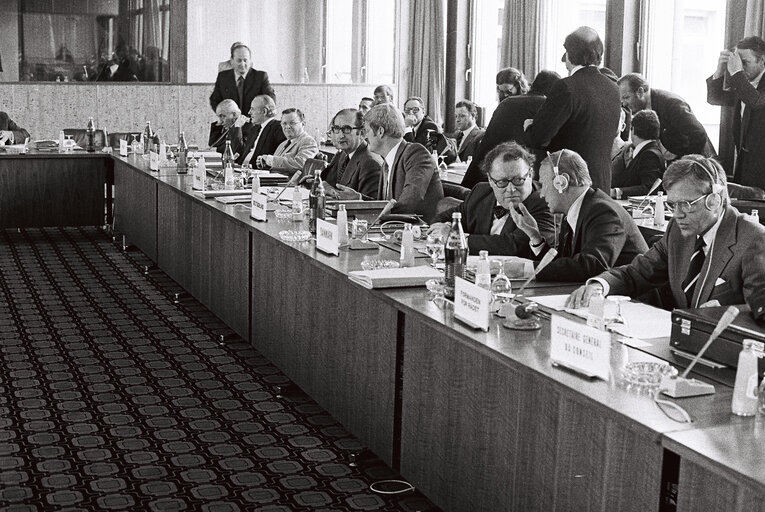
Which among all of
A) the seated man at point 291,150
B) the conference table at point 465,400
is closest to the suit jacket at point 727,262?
the conference table at point 465,400

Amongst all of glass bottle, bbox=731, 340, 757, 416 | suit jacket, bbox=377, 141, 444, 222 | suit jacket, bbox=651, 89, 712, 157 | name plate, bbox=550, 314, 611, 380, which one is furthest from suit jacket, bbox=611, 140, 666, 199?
glass bottle, bbox=731, 340, 757, 416

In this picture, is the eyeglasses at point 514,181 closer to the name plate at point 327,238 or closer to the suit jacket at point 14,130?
the name plate at point 327,238

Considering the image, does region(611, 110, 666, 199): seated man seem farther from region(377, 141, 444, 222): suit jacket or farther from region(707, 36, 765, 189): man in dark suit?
region(377, 141, 444, 222): suit jacket

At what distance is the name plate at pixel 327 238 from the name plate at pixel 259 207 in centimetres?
79

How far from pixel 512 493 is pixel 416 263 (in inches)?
55.0

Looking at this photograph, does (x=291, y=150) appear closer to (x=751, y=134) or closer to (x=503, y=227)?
(x=751, y=134)

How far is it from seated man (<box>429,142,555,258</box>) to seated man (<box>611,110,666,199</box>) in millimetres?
2282

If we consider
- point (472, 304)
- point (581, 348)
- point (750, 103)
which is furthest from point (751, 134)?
point (581, 348)

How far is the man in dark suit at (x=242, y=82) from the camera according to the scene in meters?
9.81

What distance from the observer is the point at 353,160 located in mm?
6262

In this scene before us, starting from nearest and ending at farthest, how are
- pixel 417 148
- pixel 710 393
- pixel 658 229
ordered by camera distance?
pixel 710 393
pixel 658 229
pixel 417 148

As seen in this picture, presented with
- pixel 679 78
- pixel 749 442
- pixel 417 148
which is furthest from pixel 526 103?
pixel 749 442

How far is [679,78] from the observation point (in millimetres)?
8422

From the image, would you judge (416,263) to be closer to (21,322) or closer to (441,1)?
(21,322)
